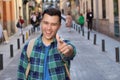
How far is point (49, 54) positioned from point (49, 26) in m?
0.24

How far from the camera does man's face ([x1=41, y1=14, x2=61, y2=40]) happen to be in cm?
320

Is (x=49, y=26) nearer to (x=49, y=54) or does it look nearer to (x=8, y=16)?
(x=49, y=54)

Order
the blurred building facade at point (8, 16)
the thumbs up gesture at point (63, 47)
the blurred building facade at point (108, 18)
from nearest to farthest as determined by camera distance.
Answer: the thumbs up gesture at point (63, 47) < the blurred building facade at point (108, 18) < the blurred building facade at point (8, 16)

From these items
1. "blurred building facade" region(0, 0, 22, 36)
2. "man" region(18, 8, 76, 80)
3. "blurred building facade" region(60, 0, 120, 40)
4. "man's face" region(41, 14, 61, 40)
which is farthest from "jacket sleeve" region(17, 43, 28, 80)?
"blurred building facade" region(0, 0, 22, 36)

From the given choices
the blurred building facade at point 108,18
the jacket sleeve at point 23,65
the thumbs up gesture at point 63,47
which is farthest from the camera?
the blurred building facade at point 108,18

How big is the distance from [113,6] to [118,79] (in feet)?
47.6

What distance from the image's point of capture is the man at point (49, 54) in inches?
125

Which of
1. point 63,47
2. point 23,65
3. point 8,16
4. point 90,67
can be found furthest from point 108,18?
point 63,47

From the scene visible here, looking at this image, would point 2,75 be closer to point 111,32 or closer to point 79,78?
point 79,78

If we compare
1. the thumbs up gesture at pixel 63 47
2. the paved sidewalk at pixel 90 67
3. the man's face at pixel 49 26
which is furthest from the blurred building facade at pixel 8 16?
the thumbs up gesture at pixel 63 47

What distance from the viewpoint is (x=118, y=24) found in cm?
2222

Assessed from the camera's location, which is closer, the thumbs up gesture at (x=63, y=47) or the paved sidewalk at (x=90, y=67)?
the thumbs up gesture at (x=63, y=47)

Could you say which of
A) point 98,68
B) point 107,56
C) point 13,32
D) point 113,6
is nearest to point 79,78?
point 98,68

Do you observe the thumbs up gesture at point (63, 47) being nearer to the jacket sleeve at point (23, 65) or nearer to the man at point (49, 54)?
the man at point (49, 54)
